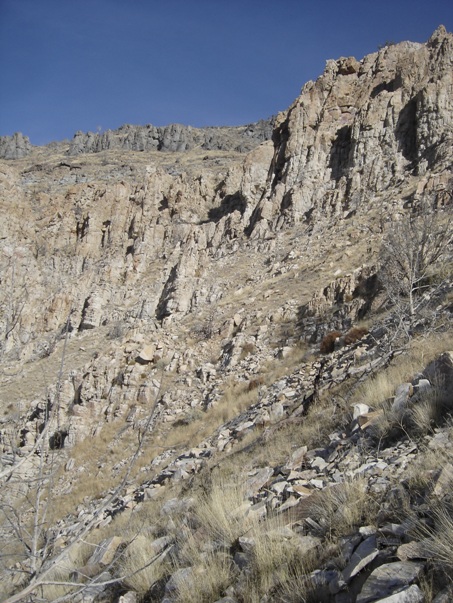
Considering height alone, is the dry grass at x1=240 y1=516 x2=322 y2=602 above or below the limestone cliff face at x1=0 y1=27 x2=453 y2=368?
below

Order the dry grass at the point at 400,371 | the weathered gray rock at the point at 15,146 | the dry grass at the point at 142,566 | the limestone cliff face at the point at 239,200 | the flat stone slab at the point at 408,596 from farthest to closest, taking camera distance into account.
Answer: the weathered gray rock at the point at 15,146 < the limestone cliff face at the point at 239,200 < the dry grass at the point at 400,371 < the dry grass at the point at 142,566 < the flat stone slab at the point at 408,596

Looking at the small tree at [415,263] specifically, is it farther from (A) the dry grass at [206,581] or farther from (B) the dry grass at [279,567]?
(A) the dry grass at [206,581]

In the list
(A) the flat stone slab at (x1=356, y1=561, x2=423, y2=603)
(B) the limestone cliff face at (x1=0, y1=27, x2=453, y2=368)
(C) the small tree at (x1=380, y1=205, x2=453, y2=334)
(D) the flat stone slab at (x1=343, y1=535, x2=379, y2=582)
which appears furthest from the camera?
(B) the limestone cliff face at (x1=0, y1=27, x2=453, y2=368)

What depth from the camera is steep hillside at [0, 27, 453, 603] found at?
9.02 feet

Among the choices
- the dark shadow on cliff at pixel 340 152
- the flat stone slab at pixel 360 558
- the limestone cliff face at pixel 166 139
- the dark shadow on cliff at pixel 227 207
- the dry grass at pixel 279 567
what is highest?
the limestone cliff face at pixel 166 139

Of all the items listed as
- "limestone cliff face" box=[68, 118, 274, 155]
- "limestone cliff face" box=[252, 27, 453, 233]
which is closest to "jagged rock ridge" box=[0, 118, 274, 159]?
"limestone cliff face" box=[68, 118, 274, 155]

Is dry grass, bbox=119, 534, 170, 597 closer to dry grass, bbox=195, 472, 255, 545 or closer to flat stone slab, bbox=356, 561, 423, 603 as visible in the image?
dry grass, bbox=195, 472, 255, 545

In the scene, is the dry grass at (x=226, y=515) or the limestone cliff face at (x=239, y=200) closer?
the dry grass at (x=226, y=515)

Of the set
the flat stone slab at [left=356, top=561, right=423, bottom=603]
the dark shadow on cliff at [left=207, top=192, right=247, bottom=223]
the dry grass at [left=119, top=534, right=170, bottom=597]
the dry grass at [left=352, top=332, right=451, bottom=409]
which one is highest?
the dark shadow on cliff at [left=207, top=192, right=247, bottom=223]

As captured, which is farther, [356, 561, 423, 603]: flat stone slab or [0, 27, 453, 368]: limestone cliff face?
[0, 27, 453, 368]: limestone cliff face

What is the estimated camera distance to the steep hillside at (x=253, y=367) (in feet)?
9.02

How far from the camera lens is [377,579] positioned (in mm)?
2047

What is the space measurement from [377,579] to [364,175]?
2734 centimetres

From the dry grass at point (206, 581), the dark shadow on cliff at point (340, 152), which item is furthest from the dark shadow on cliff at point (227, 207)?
the dry grass at point (206, 581)
